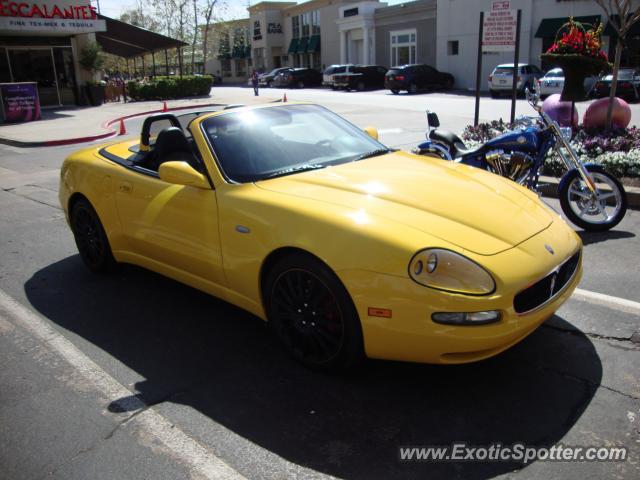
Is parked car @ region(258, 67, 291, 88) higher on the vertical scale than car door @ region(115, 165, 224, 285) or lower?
higher

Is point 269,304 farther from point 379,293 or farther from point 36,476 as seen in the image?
point 36,476

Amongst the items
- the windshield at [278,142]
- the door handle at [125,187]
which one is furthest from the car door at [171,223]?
the windshield at [278,142]

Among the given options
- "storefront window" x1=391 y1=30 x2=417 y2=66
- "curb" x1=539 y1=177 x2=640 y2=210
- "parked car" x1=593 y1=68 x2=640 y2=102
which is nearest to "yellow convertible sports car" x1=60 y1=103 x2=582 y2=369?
"curb" x1=539 y1=177 x2=640 y2=210

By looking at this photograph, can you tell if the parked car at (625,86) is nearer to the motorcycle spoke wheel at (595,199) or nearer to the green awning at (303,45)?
the motorcycle spoke wheel at (595,199)

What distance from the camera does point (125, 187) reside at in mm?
4520

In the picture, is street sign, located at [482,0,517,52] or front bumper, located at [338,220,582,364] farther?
street sign, located at [482,0,517,52]

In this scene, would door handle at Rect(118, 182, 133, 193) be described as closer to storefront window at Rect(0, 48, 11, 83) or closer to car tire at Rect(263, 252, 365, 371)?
car tire at Rect(263, 252, 365, 371)

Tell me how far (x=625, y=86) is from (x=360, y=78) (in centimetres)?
1860

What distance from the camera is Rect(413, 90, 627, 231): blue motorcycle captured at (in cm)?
577

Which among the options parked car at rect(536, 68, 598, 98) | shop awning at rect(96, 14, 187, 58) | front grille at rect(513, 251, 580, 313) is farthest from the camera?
shop awning at rect(96, 14, 187, 58)

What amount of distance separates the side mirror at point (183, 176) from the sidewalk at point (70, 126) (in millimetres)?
9966

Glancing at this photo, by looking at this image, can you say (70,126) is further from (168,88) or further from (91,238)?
(91,238)

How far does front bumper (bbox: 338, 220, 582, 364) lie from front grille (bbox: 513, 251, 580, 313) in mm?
36

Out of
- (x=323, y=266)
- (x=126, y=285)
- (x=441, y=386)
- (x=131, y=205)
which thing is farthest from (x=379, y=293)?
(x=126, y=285)
